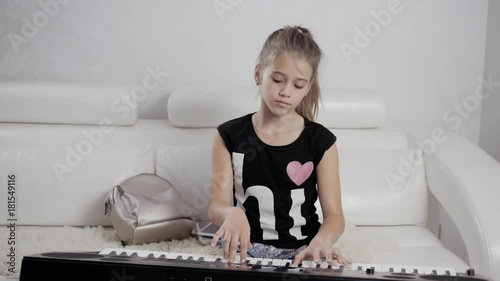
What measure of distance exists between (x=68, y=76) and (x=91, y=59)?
0.14 metres

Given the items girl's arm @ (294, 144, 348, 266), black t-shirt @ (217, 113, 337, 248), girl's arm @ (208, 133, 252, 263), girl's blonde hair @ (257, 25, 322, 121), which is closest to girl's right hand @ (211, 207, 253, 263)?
girl's arm @ (208, 133, 252, 263)

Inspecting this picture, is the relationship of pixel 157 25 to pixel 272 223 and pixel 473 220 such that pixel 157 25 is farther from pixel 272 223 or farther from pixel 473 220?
pixel 473 220

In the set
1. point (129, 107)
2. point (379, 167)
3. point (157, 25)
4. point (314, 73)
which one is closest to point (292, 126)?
point (314, 73)

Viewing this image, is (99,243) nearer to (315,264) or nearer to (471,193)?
(315,264)

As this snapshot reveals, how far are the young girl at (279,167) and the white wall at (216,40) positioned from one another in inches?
39.5

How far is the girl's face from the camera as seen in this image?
73.5 inches

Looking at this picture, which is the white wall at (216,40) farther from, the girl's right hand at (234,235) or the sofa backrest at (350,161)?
the girl's right hand at (234,235)

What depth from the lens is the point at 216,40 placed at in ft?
9.86

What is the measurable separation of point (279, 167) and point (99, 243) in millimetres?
792

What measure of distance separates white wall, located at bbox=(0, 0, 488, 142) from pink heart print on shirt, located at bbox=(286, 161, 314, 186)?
109 cm

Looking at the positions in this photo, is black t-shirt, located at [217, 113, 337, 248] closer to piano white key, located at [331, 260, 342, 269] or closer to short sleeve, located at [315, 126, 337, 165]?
short sleeve, located at [315, 126, 337, 165]

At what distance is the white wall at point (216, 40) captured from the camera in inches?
117

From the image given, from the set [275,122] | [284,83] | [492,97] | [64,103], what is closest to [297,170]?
[275,122]

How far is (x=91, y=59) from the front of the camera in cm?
301
